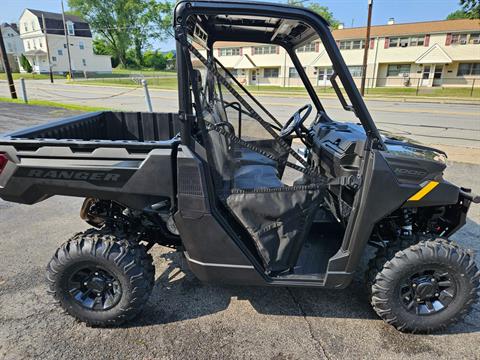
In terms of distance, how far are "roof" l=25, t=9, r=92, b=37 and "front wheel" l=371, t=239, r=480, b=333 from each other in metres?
65.0

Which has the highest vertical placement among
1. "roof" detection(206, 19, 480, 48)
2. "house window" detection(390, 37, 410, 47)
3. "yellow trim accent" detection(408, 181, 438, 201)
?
"roof" detection(206, 19, 480, 48)

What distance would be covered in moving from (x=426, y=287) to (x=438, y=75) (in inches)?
1615

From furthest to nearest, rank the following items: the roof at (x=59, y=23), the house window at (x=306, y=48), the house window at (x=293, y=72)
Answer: the roof at (x=59, y=23) < the house window at (x=293, y=72) < the house window at (x=306, y=48)

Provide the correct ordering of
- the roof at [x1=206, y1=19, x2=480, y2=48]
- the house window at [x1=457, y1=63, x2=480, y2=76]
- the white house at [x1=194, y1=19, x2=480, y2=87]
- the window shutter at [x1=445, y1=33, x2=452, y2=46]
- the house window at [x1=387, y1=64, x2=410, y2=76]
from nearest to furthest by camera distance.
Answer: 1. the roof at [x1=206, y1=19, x2=480, y2=48]
2. the white house at [x1=194, y1=19, x2=480, y2=87]
3. the window shutter at [x1=445, y1=33, x2=452, y2=46]
4. the house window at [x1=457, y1=63, x2=480, y2=76]
5. the house window at [x1=387, y1=64, x2=410, y2=76]

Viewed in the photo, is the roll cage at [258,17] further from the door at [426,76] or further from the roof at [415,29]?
the door at [426,76]

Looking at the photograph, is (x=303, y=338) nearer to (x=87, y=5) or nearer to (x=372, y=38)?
(x=372, y=38)

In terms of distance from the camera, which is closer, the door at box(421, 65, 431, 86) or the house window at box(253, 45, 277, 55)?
the house window at box(253, 45, 277, 55)

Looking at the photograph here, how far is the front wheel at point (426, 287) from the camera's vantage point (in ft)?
7.84

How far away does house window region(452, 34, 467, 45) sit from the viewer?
34406 mm

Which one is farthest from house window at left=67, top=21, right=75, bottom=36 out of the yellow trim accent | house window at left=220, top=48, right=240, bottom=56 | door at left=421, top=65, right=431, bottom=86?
the yellow trim accent

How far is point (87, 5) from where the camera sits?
61344 mm

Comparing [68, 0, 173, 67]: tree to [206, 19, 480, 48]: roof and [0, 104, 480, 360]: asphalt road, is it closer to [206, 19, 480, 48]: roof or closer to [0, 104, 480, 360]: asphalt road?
[206, 19, 480, 48]: roof

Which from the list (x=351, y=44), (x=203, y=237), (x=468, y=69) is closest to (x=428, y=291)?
(x=203, y=237)

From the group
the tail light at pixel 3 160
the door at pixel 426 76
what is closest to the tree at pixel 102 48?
the door at pixel 426 76
